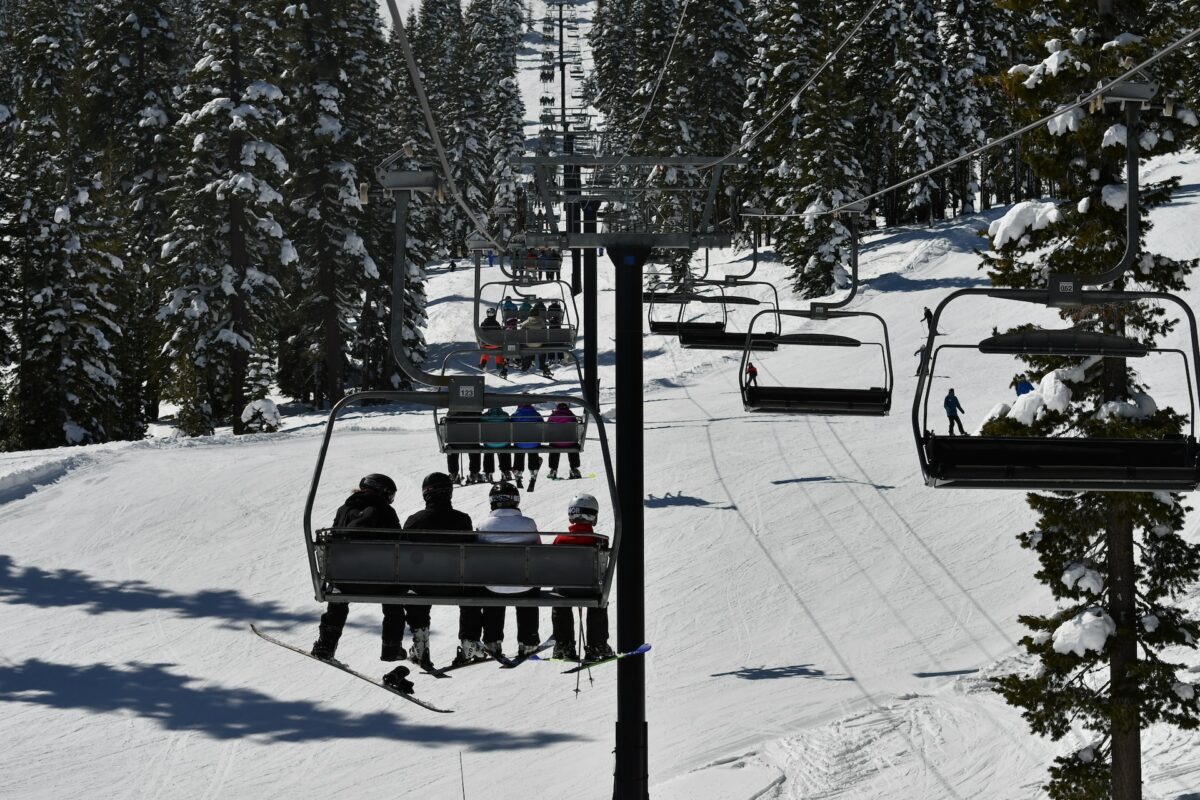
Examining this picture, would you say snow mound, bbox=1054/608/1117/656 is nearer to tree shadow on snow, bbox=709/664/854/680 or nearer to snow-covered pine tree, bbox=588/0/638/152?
tree shadow on snow, bbox=709/664/854/680

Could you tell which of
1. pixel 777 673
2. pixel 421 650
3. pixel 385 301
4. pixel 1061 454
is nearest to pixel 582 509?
pixel 421 650

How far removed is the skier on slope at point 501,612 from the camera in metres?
9.71

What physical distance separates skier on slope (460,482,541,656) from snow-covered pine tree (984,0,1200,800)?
6529 mm

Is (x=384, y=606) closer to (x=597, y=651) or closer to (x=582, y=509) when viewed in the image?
(x=582, y=509)

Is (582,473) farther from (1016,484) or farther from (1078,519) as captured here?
(1016,484)

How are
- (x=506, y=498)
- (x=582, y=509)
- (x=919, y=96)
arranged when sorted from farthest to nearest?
(x=919, y=96)
(x=582, y=509)
(x=506, y=498)

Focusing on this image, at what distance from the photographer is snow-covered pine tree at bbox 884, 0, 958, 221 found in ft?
191

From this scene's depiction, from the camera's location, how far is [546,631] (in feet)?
72.4

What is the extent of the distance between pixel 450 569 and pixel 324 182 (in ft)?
113

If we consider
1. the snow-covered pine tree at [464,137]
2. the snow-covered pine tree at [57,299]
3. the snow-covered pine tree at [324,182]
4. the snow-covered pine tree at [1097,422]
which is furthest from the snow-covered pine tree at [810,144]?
the snow-covered pine tree at [1097,422]

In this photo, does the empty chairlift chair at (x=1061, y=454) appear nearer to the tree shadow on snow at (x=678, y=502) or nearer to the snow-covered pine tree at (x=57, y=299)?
the tree shadow on snow at (x=678, y=502)

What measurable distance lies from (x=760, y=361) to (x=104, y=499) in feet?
75.1

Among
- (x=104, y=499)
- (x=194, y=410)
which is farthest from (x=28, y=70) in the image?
(x=104, y=499)

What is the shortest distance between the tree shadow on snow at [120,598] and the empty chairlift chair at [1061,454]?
17.0m
